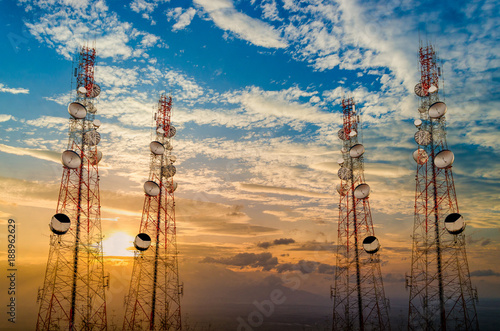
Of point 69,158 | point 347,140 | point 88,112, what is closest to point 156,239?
point 69,158

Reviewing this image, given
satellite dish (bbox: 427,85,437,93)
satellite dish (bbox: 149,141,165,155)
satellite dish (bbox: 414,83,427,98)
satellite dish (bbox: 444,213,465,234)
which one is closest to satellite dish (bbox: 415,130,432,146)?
satellite dish (bbox: 414,83,427,98)

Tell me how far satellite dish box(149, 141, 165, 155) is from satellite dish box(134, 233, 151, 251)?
10.7m

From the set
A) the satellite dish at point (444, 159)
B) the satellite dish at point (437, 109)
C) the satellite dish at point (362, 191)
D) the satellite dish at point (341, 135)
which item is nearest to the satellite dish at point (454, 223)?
the satellite dish at point (444, 159)

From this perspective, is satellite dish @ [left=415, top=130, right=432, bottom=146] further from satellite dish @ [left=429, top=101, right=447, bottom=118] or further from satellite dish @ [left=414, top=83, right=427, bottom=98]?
satellite dish @ [left=414, top=83, right=427, bottom=98]

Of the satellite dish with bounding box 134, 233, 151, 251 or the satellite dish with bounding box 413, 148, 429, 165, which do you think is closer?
the satellite dish with bounding box 413, 148, 429, 165

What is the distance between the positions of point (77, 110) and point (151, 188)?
12.3 metres

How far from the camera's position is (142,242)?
39.4 meters

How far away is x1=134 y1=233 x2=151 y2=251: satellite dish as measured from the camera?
39.1 m

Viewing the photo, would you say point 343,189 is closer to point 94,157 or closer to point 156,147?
point 156,147

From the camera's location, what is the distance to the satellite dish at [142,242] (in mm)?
39094

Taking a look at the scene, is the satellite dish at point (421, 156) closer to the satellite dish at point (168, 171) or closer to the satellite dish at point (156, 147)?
the satellite dish at point (168, 171)

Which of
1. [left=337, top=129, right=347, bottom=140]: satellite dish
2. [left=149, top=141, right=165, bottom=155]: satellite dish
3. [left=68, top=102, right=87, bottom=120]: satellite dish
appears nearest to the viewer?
[left=68, top=102, right=87, bottom=120]: satellite dish

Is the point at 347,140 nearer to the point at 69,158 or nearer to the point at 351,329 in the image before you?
the point at 351,329

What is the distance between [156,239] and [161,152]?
11.3 m
